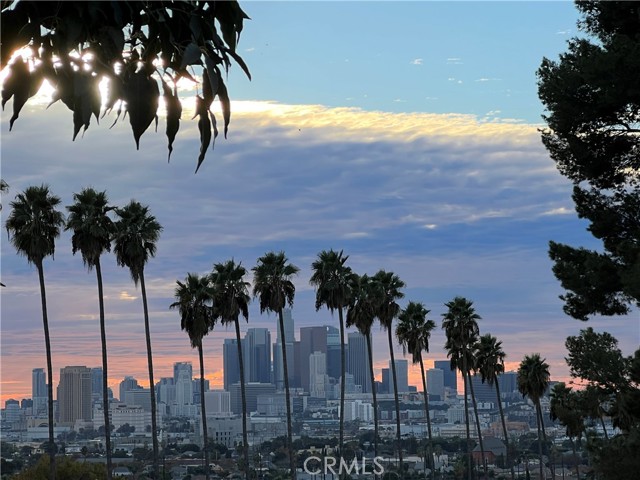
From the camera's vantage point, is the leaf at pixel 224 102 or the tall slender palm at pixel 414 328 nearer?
the leaf at pixel 224 102

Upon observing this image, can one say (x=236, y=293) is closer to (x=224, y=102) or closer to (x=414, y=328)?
(x=414, y=328)

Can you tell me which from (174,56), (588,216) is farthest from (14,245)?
(174,56)

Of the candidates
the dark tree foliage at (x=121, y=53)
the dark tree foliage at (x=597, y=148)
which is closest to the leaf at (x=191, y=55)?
the dark tree foliage at (x=121, y=53)

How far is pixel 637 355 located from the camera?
1065 inches

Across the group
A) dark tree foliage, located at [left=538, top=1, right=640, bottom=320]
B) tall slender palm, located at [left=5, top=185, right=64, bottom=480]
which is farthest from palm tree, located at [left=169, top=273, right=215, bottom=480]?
dark tree foliage, located at [left=538, top=1, right=640, bottom=320]

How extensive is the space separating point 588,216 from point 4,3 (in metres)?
26.5

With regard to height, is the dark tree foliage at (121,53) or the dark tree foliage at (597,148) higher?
the dark tree foliage at (597,148)

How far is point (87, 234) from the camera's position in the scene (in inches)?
1991

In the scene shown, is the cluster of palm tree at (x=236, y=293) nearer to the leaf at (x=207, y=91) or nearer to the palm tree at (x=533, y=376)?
the palm tree at (x=533, y=376)

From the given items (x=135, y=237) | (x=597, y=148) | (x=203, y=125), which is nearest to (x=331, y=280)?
(x=135, y=237)

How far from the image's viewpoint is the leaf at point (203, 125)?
4.14 meters

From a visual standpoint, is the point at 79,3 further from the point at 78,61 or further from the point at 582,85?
the point at 582,85

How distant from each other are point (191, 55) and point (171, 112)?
0.93ft

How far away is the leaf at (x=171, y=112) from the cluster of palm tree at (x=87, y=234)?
45.0 metres
